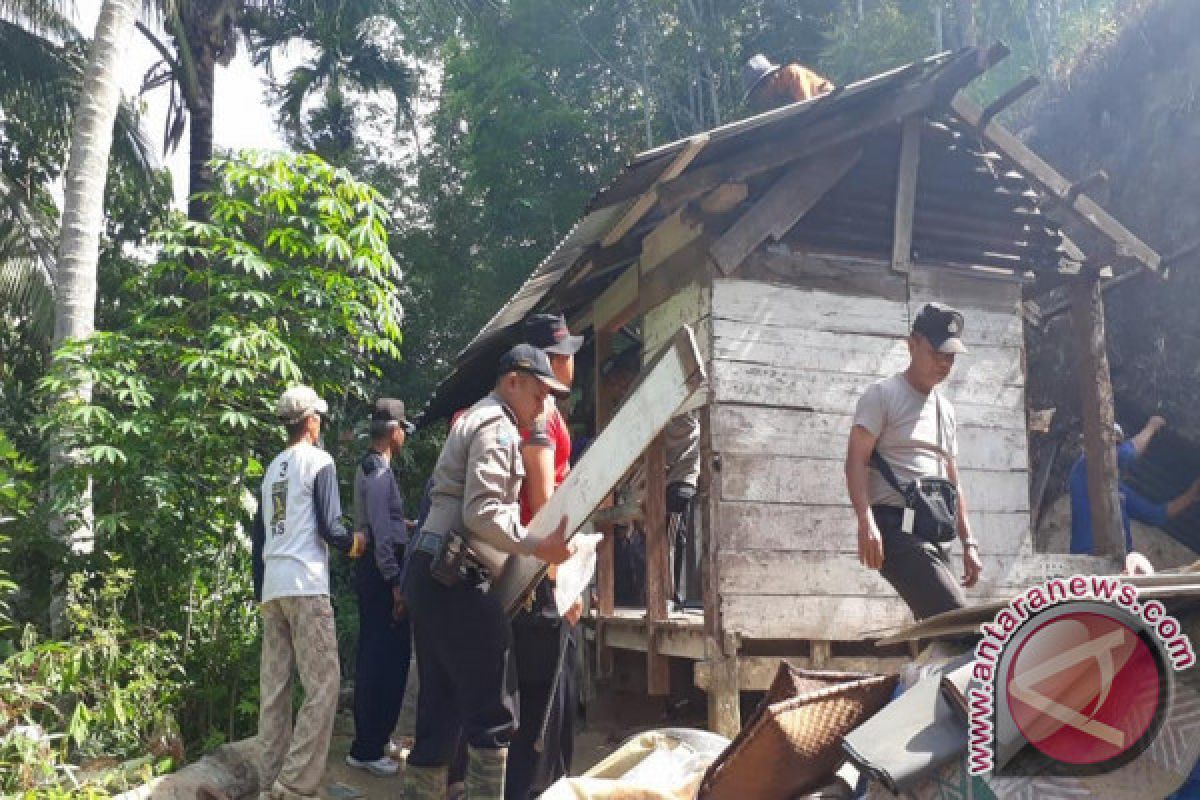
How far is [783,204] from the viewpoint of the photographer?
6.86m

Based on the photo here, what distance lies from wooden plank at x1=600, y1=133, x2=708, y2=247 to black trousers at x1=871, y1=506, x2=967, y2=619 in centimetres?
241

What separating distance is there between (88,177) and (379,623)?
4448mm

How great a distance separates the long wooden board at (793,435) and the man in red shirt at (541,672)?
2510 millimetres

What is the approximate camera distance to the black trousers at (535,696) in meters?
4.11

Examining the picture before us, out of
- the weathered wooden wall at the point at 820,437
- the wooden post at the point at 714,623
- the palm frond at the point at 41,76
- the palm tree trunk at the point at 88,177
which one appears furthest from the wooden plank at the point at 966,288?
the palm frond at the point at 41,76

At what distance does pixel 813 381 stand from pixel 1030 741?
4608 mm

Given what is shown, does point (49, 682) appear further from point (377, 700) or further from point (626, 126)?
point (626, 126)

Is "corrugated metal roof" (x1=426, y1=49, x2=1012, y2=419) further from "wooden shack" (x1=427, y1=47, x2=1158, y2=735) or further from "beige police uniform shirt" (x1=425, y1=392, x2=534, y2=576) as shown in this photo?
"beige police uniform shirt" (x1=425, y1=392, x2=534, y2=576)

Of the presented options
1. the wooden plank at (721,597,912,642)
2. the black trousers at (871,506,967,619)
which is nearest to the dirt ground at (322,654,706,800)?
the wooden plank at (721,597,912,642)

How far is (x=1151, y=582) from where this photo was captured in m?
2.54

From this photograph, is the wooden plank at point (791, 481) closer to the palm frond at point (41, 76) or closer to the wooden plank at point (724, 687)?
the wooden plank at point (724, 687)

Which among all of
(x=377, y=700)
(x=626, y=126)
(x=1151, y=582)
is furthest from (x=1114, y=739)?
(x=626, y=126)

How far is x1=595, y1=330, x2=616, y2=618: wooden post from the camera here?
26.2 ft

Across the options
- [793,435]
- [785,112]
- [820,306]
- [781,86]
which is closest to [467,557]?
[793,435]
